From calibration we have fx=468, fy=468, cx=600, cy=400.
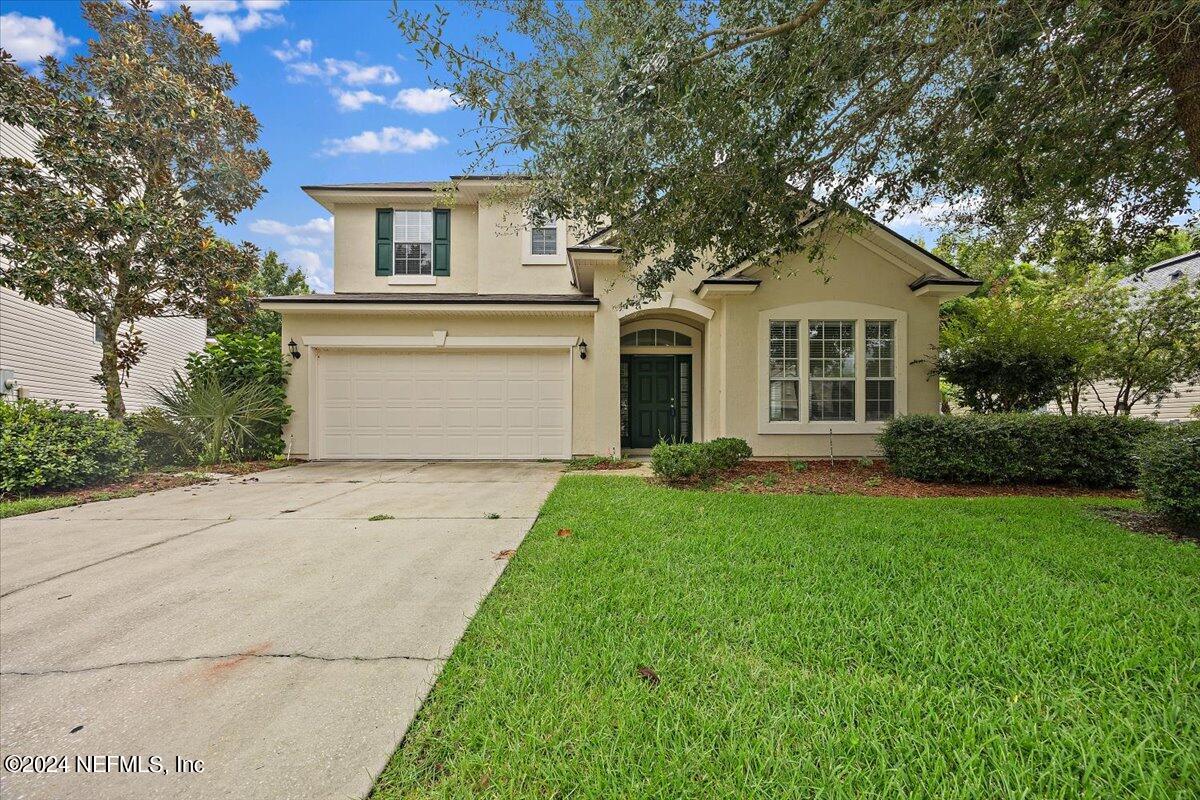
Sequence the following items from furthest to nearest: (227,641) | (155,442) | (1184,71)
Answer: (155,442) < (1184,71) < (227,641)

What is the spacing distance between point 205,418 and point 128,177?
4.17 m

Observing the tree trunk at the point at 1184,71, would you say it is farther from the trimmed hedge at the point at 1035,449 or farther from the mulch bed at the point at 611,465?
the mulch bed at the point at 611,465

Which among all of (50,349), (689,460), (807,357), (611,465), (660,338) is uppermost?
(660,338)

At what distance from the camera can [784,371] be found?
873 centimetres

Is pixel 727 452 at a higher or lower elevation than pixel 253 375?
lower

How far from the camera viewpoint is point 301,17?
26.1 ft

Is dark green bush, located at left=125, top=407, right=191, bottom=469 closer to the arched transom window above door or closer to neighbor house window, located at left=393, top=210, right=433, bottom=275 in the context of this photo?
neighbor house window, located at left=393, top=210, right=433, bottom=275

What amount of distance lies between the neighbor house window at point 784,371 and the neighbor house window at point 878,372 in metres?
1.35

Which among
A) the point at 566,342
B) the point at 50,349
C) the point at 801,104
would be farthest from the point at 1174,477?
the point at 50,349

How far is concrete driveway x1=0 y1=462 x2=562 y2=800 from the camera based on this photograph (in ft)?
→ 5.36

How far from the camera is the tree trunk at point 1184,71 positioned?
3.98 metres

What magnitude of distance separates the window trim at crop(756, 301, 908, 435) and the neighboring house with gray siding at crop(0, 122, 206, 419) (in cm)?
1176

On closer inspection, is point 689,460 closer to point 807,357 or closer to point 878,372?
point 807,357

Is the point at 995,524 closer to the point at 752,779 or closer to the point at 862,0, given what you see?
the point at 752,779
